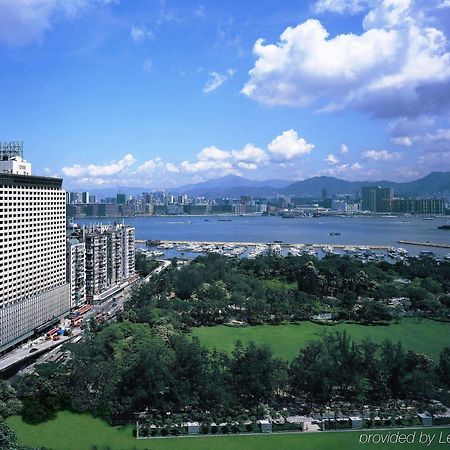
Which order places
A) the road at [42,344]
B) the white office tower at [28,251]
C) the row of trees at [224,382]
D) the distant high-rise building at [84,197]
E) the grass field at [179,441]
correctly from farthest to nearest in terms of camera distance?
the distant high-rise building at [84,197]
the white office tower at [28,251]
the road at [42,344]
the row of trees at [224,382]
the grass field at [179,441]

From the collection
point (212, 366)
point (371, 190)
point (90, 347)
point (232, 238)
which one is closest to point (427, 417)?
point (212, 366)

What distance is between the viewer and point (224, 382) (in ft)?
22.0

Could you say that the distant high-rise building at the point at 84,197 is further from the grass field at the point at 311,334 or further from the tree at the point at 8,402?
the tree at the point at 8,402

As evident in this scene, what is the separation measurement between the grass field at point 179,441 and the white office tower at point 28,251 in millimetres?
3276

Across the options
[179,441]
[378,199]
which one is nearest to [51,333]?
[179,441]

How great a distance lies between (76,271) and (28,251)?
8.04ft

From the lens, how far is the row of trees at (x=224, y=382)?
6430mm

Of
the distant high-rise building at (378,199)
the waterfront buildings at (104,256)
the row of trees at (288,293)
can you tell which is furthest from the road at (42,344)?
the distant high-rise building at (378,199)

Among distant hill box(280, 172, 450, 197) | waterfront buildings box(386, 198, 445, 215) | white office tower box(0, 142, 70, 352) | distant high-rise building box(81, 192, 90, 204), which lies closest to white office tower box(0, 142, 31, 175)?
white office tower box(0, 142, 70, 352)

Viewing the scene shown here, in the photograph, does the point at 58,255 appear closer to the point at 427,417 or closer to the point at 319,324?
the point at 319,324

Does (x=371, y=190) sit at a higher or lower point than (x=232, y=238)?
higher

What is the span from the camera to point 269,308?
38.6ft

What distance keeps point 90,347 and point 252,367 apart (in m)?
2.70

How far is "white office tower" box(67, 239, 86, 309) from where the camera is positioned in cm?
1210
